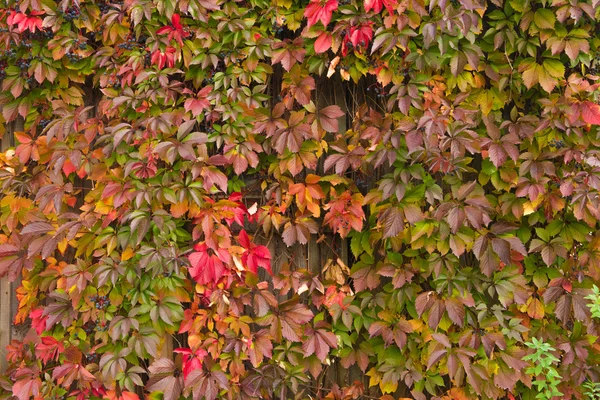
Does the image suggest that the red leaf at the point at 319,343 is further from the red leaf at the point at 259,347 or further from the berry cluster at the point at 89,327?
the berry cluster at the point at 89,327

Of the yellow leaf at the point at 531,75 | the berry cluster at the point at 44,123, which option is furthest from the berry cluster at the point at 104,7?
the yellow leaf at the point at 531,75

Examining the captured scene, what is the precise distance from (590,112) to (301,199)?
114 cm

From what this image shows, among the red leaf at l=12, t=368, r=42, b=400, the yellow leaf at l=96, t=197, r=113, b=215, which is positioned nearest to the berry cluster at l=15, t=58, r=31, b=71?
the yellow leaf at l=96, t=197, r=113, b=215

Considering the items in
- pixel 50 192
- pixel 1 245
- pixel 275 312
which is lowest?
pixel 275 312

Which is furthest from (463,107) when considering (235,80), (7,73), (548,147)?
(7,73)

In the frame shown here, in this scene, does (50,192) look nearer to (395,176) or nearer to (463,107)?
(395,176)

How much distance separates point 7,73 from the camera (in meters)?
2.35

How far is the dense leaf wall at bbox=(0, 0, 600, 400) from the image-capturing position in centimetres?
215

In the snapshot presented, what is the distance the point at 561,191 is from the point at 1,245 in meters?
2.15

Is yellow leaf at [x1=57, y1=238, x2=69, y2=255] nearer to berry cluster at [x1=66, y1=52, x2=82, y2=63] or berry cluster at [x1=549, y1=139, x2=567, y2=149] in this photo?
berry cluster at [x1=66, y1=52, x2=82, y2=63]

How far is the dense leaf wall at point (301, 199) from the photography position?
215 centimetres

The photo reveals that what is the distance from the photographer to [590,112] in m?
2.18

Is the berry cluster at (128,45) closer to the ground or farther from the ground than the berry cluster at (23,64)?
farther from the ground

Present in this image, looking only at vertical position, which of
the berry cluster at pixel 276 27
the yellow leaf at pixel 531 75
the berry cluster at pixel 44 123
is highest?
the berry cluster at pixel 276 27
